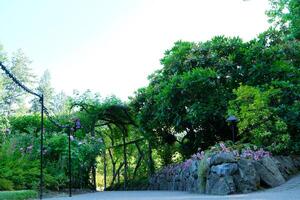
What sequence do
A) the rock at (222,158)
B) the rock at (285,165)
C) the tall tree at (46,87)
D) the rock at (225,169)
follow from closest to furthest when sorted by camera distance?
1. the rock at (225,169)
2. the rock at (222,158)
3. the rock at (285,165)
4. the tall tree at (46,87)

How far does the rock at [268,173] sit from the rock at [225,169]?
455 mm

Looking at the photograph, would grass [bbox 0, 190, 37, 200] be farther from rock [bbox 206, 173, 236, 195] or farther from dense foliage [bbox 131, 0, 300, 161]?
dense foliage [bbox 131, 0, 300, 161]

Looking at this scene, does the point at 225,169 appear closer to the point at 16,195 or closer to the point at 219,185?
the point at 219,185

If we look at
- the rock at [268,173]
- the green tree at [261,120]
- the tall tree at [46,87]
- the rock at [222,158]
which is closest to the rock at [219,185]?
the rock at [222,158]

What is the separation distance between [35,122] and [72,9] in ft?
18.3

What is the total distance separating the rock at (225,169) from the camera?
6.50 metres

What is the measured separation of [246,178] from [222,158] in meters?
0.58

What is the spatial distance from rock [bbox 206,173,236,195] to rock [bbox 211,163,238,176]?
7 cm

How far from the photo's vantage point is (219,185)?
6457mm

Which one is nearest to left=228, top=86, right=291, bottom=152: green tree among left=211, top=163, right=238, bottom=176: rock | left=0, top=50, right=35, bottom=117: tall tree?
left=211, top=163, right=238, bottom=176: rock

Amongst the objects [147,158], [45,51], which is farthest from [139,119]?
[45,51]

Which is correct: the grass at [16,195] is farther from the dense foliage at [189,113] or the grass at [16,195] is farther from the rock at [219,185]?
the rock at [219,185]

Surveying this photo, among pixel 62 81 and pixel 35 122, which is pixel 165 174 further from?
pixel 62 81

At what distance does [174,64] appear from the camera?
36.4ft
